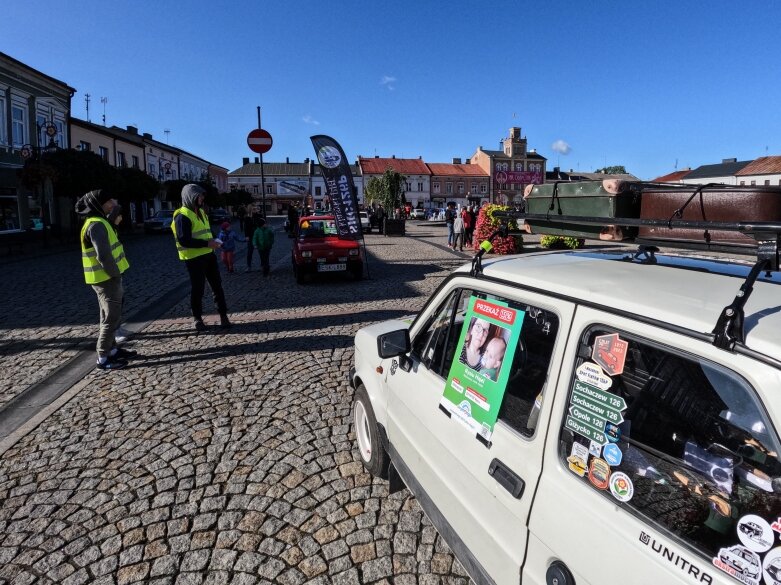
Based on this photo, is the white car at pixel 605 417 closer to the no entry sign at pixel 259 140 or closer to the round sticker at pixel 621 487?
the round sticker at pixel 621 487

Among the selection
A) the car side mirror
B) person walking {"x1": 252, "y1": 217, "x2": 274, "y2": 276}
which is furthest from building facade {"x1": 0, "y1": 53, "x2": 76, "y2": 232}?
the car side mirror

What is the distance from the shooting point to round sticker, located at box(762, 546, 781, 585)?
3.55ft

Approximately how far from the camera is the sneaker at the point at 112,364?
5.43 metres

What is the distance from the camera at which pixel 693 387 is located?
4.55ft

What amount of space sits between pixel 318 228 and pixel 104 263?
7.04 m

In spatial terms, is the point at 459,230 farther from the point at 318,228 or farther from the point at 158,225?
the point at 158,225

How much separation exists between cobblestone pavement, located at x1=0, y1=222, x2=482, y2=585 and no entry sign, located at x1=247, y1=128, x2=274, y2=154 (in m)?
6.50

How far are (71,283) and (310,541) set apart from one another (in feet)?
36.5

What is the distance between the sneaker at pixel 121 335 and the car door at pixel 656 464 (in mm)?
6069

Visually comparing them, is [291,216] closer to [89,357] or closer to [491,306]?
[89,357]

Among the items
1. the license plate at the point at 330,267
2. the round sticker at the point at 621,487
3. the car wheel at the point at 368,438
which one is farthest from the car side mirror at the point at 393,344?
the license plate at the point at 330,267

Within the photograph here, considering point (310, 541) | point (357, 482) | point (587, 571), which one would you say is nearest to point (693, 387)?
→ point (587, 571)

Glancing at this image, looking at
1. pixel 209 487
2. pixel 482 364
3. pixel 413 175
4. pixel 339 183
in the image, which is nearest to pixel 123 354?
pixel 209 487

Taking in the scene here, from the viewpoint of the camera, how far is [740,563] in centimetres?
114
